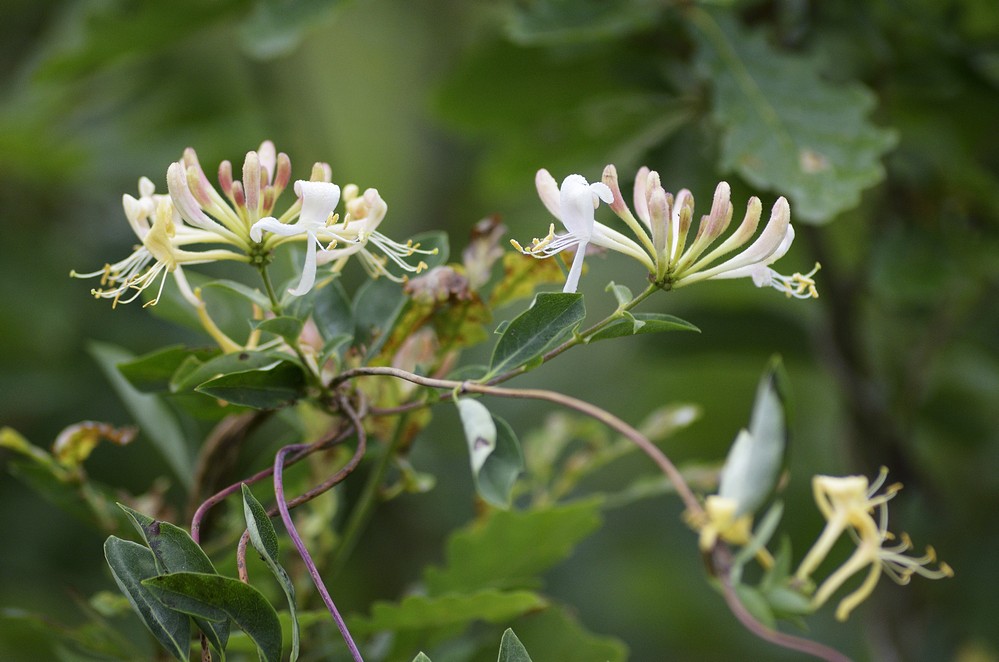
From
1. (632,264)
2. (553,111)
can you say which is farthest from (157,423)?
(632,264)

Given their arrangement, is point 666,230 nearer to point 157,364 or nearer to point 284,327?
point 284,327

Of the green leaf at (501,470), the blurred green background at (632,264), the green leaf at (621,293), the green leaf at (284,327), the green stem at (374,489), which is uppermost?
the green leaf at (284,327)

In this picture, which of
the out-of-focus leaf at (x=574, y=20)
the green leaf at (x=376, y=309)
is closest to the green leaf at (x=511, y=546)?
the green leaf at (x=376, y=309)

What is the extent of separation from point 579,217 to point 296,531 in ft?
0.65

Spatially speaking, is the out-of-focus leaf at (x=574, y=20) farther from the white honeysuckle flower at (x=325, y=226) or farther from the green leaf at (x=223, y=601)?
the green leaf at (x=223, y=601)

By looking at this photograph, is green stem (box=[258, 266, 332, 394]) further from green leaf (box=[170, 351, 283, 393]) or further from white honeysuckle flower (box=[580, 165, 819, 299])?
white honeysuckle flower (box=[580, 165, 819, 299])

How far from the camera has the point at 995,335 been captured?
1002 millimetres

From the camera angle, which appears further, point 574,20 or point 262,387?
point 574,20

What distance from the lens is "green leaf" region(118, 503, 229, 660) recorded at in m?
0.41

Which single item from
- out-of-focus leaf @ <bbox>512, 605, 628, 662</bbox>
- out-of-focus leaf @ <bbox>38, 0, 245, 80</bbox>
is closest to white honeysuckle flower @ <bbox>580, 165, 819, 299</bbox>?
out-of-focus leaf @ <bbox>512, 605, 628, 662</bbox>

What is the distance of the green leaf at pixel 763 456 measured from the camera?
0.56m

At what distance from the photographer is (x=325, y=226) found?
437 millimetres

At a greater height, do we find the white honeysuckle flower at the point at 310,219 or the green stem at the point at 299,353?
the white honeysuckle flower at the point at 310,219

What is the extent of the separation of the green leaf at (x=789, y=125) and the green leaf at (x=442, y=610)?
35 centimetres
